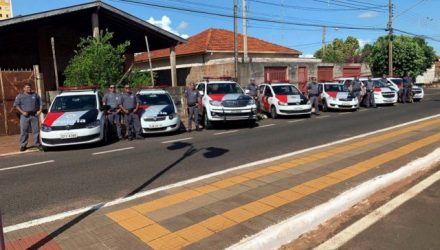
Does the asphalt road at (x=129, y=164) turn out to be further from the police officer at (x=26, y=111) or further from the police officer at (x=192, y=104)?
the police officer at (x=26, y=111)

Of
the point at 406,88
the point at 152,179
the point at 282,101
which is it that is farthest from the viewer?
the point at 406,88

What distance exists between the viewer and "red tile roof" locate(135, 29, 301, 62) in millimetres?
31125

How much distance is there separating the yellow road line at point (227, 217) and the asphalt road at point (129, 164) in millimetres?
1413

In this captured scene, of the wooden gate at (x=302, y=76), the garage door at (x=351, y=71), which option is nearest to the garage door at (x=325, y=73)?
the wooden gate at (x=302, y=76)

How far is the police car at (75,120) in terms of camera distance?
10.5 meters

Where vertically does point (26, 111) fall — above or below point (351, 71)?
below

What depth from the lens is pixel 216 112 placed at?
1429 centimetres

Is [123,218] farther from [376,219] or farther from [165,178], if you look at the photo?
[376,219]

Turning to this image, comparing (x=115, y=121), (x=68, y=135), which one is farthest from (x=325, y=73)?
(x=68, y=135)

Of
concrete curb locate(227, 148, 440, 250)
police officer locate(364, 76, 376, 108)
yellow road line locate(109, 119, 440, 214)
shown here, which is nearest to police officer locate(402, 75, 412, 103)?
police officer locate(364, 76, 376, 108)

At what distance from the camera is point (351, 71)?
112ft

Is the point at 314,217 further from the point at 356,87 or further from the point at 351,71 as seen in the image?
the point at 351,71

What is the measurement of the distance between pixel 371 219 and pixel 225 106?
985 centimetres

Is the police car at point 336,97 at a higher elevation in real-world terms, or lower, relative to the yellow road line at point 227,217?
higher
